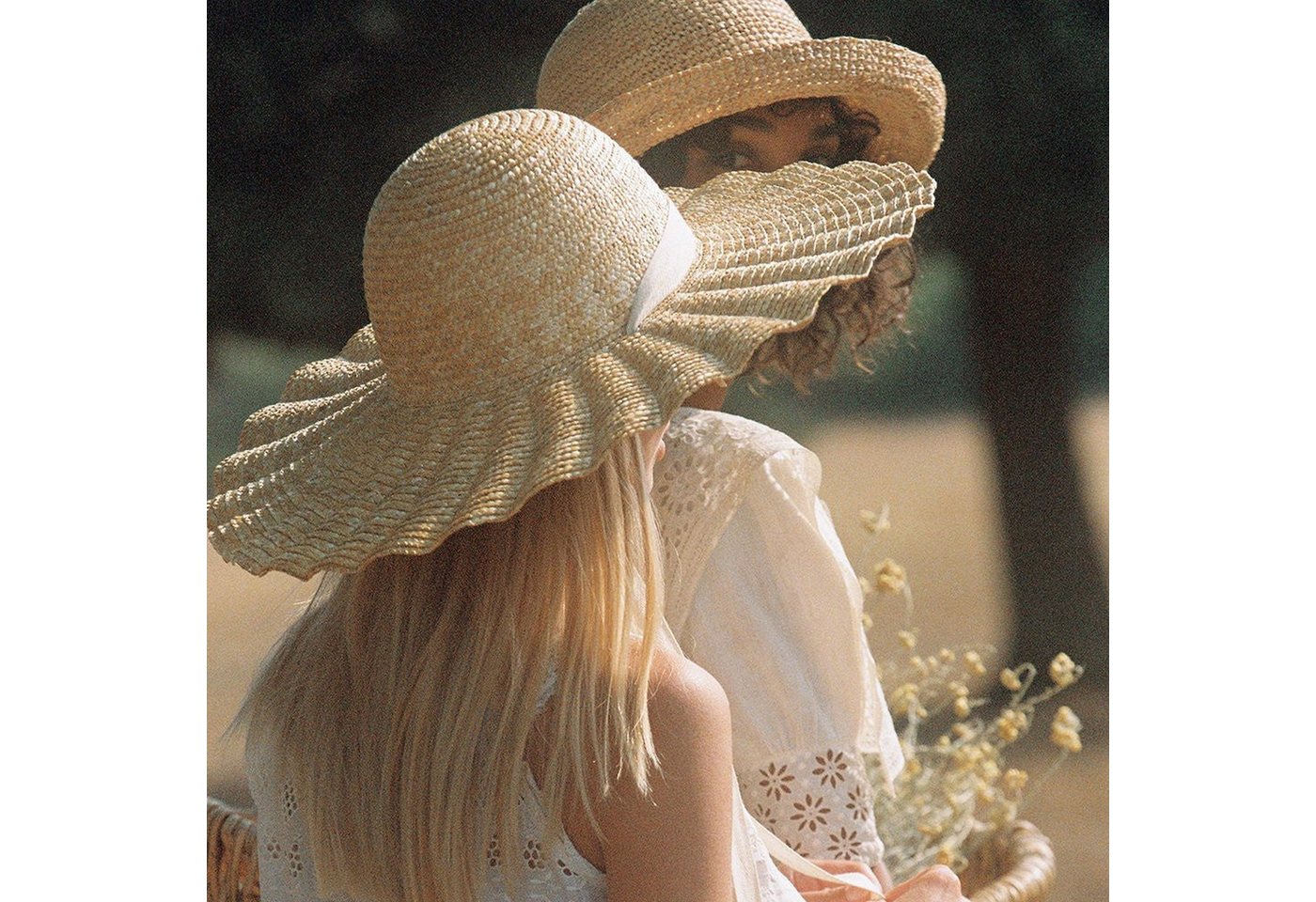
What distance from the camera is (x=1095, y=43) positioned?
6.30ft

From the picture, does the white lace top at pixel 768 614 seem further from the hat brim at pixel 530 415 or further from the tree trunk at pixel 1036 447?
the tree trunk at pixel 1036 447

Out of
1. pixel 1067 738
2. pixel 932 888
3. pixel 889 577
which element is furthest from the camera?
→ pixel 1067 738

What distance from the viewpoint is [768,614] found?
1261 millimetres

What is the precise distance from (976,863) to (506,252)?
4.24 feet

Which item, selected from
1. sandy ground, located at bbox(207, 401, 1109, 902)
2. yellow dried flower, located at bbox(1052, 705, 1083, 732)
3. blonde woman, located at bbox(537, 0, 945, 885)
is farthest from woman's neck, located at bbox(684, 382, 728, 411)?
yellow dried flower, located at bbox(1052, 705, 1083, 732)

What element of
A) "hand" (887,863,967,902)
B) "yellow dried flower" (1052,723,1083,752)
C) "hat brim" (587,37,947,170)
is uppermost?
"hat brim" (587,37,947,170)

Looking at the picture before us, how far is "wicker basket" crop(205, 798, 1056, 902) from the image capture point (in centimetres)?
125

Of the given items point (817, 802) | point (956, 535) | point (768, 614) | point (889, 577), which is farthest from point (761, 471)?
point (956, 535)

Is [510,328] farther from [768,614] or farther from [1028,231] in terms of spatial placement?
[1028,231]

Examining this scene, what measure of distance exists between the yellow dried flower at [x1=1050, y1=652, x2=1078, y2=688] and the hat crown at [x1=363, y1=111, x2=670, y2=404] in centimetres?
A: 120

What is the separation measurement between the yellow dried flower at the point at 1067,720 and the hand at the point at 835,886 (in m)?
0.77

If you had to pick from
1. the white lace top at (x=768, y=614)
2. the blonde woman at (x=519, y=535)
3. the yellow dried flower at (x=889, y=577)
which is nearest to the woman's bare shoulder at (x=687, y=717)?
the blonde woman at (x=519, y=535)

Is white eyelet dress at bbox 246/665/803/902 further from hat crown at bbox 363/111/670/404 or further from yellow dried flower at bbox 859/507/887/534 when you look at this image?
yellow dried flower at bbox 859/507/887/534

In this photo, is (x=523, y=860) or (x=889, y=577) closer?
(x=523, y=860)
